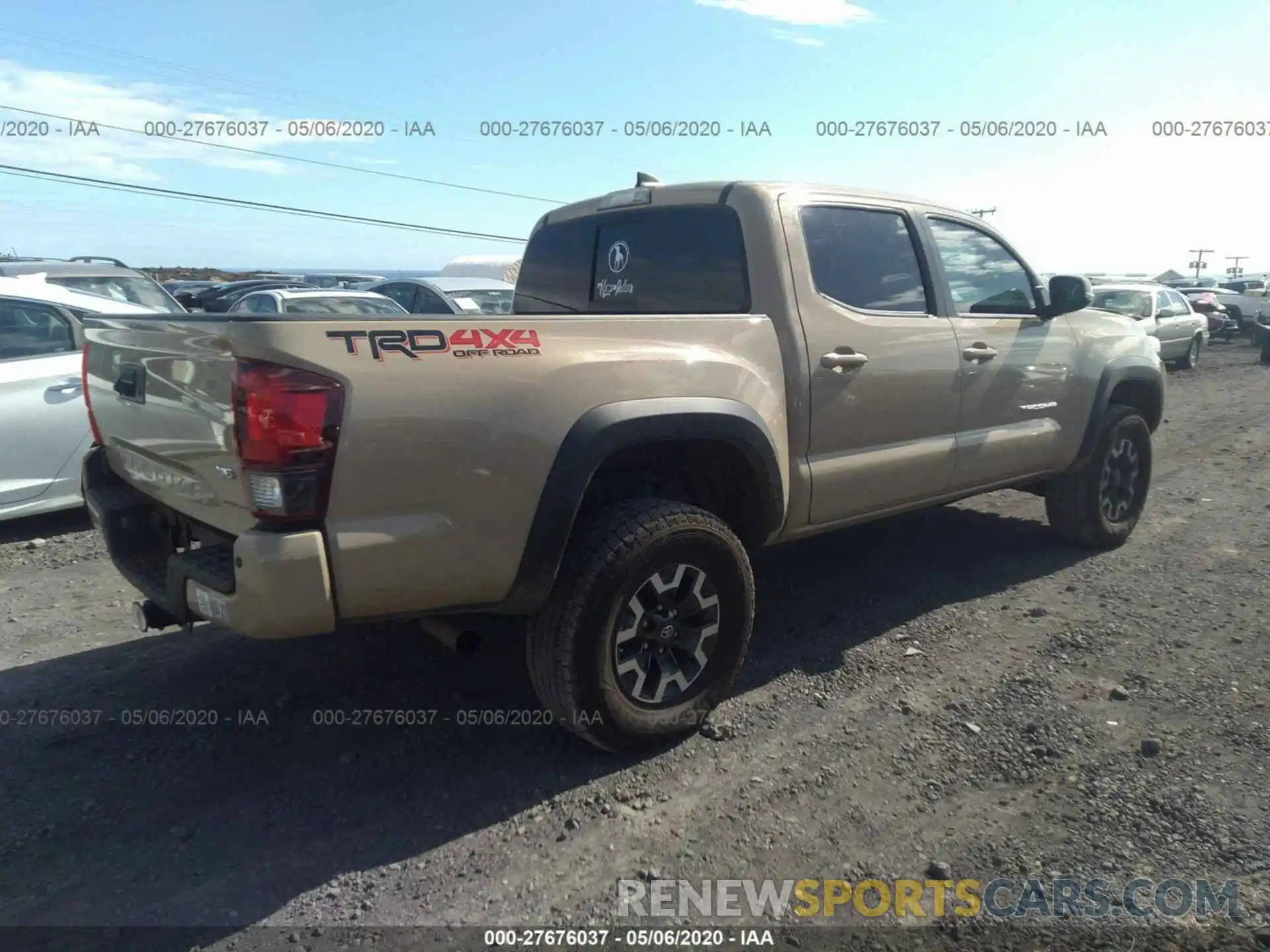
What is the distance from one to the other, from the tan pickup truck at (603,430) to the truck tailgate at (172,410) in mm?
13

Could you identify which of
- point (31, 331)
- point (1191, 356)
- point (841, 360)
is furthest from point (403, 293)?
point (1191, 356)

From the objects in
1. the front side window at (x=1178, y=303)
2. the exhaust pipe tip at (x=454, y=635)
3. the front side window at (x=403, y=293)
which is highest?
the front side window at (x=403, y=293)

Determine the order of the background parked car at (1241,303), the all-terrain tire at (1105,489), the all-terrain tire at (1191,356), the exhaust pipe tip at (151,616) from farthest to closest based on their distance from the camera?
1. the background parked car at (1241,303)
2. the all-terrain tire at (1191,356)
3. the all-terrain tire at (1105,489)
4. the exhaust pipe tip at (151,616)

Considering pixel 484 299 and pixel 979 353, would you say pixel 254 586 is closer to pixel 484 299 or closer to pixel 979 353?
pixel 979 353

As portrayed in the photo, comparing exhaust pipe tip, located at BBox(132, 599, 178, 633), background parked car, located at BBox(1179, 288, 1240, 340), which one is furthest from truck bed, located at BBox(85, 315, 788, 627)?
background parked car, located at BBox(1179, 288, 1240, 340)

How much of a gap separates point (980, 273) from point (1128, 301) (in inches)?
539

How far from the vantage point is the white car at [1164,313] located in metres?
16.4

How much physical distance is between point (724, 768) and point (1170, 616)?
106 inches

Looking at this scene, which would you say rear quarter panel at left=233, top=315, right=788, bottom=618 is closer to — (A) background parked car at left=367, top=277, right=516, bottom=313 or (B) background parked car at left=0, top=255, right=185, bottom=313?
(B) background parked car at left=0, top=255, right=185, bottom=313

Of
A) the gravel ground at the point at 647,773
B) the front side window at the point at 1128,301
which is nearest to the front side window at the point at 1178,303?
the front side window at the point at 1128,301

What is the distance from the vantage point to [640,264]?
4.35m

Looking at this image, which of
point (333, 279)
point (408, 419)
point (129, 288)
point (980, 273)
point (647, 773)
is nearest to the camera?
point (408, 419)

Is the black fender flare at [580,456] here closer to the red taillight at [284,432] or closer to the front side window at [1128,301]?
the red taillight at [284,432]

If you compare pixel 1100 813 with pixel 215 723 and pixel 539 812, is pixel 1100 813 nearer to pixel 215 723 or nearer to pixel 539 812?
pixel 539 812
